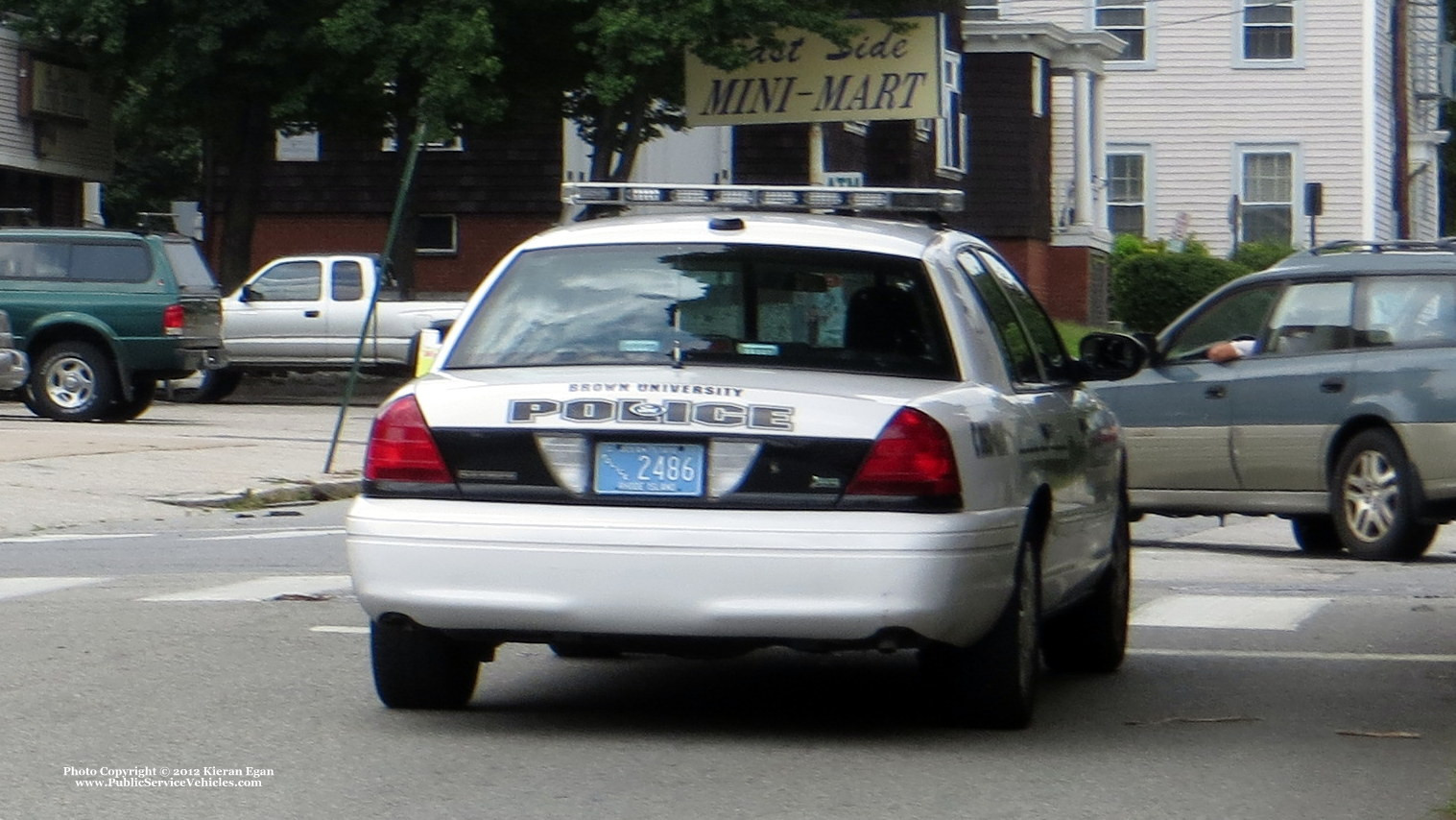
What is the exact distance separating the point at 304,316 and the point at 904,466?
2492cm

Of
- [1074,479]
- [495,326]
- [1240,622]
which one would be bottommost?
[1240,622]

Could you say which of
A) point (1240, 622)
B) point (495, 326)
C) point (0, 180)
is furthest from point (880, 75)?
point (495, 326)

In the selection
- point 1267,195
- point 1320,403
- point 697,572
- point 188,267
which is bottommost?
point 697,572

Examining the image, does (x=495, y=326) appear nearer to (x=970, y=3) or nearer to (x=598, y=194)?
(x=598, y=194)

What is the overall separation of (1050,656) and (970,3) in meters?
40.5

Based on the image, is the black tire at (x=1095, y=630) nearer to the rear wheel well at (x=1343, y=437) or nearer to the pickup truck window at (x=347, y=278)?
the rear wheel well at (x=1343, y=437)

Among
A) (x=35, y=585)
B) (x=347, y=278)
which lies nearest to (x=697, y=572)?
(x=35, y=585)

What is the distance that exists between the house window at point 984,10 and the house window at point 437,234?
11609mm

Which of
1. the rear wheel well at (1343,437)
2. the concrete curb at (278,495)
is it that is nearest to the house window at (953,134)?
the concrete curb at (278,495)

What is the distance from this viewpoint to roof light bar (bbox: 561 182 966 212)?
8000 mm

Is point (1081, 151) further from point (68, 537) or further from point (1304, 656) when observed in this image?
point (1304, 656)

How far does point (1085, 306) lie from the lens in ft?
145

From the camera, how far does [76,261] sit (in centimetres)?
2427

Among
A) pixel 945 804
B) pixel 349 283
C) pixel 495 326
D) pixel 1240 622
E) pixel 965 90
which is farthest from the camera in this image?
pixel 965 90
